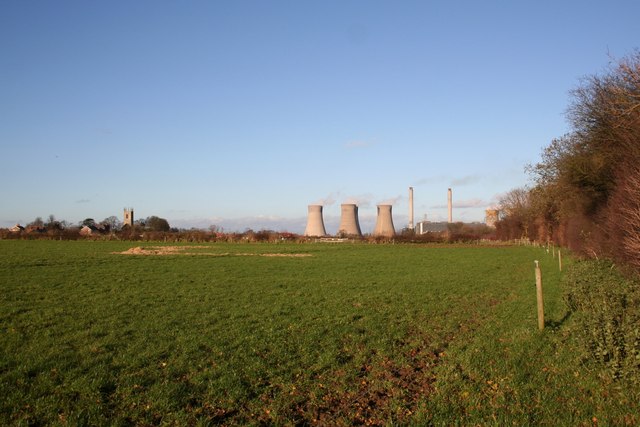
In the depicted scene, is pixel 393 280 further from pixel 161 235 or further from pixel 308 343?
pixel 161 235

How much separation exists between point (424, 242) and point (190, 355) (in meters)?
64.6

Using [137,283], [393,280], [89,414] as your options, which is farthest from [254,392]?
[393,280]

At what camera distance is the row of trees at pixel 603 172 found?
12109mm

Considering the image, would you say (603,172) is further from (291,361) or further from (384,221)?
(384,221)

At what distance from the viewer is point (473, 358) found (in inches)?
326

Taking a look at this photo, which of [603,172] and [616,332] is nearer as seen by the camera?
[616,332]

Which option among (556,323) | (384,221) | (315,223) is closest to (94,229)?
(315,223)

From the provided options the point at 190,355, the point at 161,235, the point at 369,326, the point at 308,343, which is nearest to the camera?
the point at 190,355

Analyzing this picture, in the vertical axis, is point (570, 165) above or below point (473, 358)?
above

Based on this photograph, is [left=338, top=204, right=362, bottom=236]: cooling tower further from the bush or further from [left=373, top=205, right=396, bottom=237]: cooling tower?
the bush

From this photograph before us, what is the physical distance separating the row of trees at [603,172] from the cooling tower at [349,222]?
1937 inches

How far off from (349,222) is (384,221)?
555 cm

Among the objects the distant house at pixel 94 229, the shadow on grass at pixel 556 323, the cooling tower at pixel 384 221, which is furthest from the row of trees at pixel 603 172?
the distant house at pixel 94 229

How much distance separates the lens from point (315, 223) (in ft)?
266
